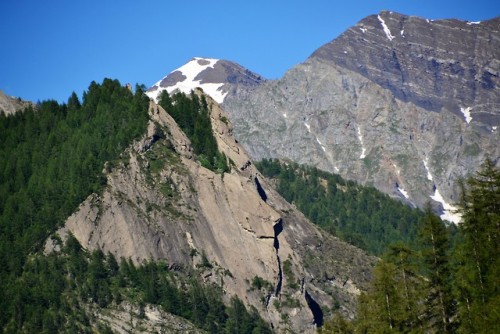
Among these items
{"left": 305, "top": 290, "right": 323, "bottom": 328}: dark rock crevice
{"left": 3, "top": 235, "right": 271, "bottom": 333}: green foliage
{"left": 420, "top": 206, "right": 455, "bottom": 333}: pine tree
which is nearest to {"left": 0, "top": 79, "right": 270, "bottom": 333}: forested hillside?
{"left": 3, "top": 235, "right": 271, "bottom": 333}: green foliage

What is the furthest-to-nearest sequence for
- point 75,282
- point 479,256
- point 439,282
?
point 75,282 < point 479,256 < point 439,282

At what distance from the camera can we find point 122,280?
17850cm

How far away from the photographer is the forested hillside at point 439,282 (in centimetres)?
9962

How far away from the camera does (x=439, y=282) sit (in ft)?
331

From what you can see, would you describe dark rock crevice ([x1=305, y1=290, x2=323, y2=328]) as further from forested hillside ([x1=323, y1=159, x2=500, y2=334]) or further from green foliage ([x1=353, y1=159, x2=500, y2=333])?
green foliage ([x1=353, y1=159, x2=500, y2=333])

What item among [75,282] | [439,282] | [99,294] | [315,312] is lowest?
[439,282]

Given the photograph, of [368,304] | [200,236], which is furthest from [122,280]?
[368,304]

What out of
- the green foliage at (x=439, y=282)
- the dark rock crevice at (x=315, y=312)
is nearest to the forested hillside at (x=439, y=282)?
the green foliage at (x=439, y=282)

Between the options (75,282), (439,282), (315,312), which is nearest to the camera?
(439,282)

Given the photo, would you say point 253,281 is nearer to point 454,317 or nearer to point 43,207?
point 43,207

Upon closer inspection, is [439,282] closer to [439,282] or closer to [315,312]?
[439,282]

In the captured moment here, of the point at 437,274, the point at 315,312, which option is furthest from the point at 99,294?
the point at 437,274

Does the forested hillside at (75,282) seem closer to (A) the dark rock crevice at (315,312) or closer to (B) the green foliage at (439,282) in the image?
(A) the dark rock crevice at (315,312)

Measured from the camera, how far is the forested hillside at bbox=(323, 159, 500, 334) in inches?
3922
